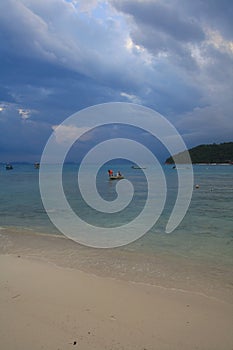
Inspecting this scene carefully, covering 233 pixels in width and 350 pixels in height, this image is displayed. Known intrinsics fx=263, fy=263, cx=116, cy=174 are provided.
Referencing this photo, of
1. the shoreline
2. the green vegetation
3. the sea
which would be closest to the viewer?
the shoreline

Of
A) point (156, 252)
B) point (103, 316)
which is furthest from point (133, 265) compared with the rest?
point (103, 316)

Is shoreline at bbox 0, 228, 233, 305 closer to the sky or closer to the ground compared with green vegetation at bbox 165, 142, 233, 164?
closer to the ground

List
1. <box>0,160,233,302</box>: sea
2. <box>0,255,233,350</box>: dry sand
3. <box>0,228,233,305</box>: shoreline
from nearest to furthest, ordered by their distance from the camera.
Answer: <box>0,255,233,350</box>: dry sand
<box>0,228,233,305</box>: shoreline
<box>0,160,233,302</box>: sea

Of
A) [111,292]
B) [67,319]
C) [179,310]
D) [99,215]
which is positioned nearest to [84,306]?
[67,319]

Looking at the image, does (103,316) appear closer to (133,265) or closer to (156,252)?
(133,265)

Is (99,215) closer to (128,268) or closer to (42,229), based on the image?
(42,229)

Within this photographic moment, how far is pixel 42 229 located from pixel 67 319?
8.32m

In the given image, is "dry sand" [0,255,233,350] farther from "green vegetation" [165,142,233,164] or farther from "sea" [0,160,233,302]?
"green vegetation" [165,142,233,164]

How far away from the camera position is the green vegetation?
162200 mm

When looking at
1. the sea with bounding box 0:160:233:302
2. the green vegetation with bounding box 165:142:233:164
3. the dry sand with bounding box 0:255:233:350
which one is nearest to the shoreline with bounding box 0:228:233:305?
the sea with bounding box 0:160:233:302

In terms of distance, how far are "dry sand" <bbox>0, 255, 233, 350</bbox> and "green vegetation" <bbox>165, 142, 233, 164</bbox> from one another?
519 ft

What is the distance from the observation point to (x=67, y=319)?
384 cm

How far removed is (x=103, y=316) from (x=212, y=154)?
576 ft

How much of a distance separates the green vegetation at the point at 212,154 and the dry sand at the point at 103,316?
15824 centimetres
